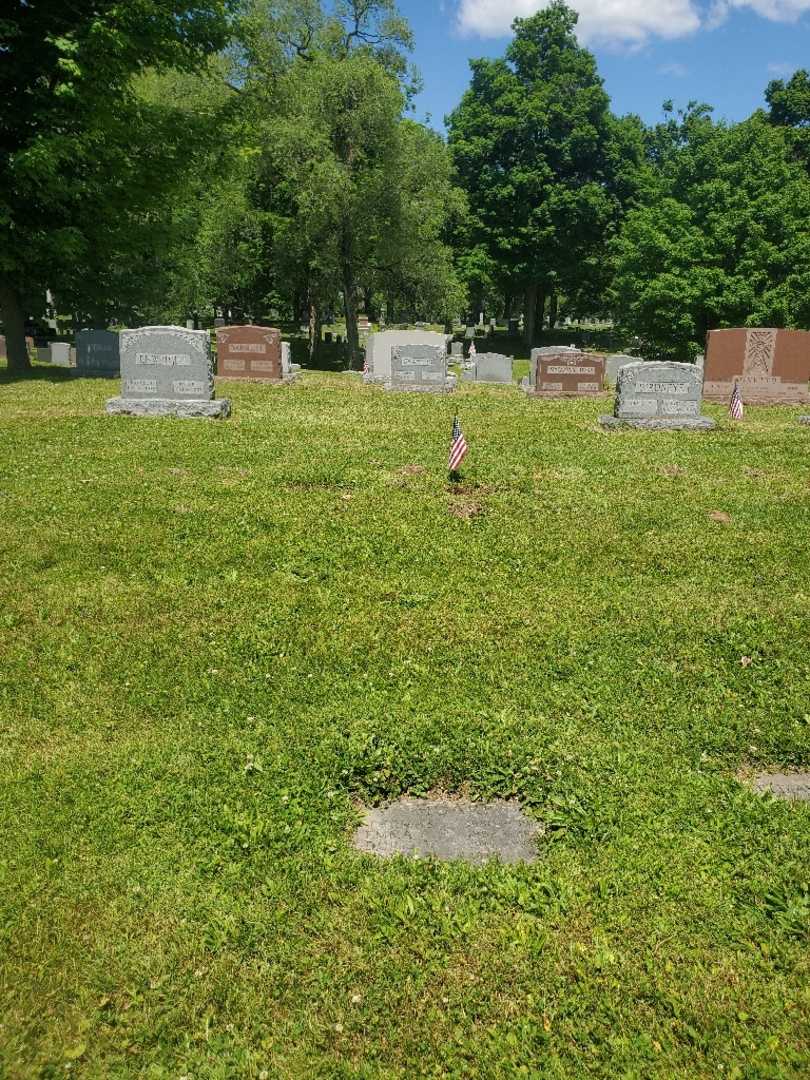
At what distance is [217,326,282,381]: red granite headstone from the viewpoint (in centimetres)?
2425

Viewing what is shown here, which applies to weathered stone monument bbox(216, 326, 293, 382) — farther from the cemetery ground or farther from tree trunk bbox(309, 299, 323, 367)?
tree trunk bbox(309, 299, 323, 367)

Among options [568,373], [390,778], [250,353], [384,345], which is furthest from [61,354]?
[390,778]

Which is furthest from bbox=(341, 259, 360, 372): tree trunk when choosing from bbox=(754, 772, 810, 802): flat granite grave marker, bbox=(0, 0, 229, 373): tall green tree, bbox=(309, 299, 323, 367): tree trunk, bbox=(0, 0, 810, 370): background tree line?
bbox=(754, 772, 810, 802): flat granite grave marker

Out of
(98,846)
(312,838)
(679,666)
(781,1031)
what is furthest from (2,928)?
(679,666)

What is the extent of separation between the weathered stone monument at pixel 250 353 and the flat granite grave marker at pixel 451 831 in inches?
822

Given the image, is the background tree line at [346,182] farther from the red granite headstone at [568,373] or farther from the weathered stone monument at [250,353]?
the red granite headstone at [568,373]

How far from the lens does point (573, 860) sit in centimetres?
447

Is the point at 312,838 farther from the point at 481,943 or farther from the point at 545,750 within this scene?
the point at 545,750

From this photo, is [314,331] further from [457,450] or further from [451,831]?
[451,831]

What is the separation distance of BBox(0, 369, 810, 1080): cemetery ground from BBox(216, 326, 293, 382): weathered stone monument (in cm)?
1436

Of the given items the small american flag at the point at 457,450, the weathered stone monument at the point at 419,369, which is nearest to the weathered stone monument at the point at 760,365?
the weathered stone monument at the point at 419,369

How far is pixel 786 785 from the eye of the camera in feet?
17.1

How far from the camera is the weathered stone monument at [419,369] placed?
2364cm

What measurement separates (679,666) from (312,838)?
3.51 meters
